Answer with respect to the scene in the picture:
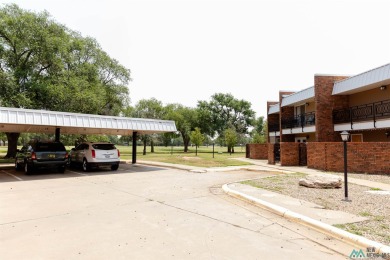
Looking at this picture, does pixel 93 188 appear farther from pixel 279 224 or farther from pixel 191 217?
pixel 279 224

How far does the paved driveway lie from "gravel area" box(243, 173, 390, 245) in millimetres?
878

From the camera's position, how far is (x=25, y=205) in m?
7.69

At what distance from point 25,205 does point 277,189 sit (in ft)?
27.5

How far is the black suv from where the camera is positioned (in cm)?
1455

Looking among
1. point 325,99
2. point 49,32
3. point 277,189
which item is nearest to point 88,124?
point 277,189

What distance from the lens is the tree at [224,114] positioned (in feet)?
206

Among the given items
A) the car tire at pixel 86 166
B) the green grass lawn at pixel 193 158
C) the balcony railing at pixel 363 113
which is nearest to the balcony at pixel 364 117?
the balcony railing at pixel 363 113

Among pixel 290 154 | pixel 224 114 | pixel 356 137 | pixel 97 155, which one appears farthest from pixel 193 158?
pixel 224 114

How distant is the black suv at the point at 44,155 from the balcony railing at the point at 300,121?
19.3 metres

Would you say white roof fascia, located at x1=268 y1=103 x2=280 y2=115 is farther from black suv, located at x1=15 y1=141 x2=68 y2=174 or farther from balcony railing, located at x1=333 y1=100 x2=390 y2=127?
black suv, located at x1=15 y1=141 x2=68 y2=174

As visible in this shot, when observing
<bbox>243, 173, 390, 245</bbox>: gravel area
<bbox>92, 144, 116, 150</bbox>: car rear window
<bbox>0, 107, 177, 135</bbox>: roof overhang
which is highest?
<bbox>0, 107, 177, 135</bbox>: roof overhang

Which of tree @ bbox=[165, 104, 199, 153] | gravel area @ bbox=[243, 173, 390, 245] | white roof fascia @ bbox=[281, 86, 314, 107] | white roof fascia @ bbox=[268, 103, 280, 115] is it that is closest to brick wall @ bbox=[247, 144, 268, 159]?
white roof fascia @ bbox=[268, 103, 280, 115]

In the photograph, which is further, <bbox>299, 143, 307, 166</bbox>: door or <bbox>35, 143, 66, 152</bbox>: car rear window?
<bbox>299, 143, 307, 166</bbox>: door

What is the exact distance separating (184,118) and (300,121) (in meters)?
37.1
